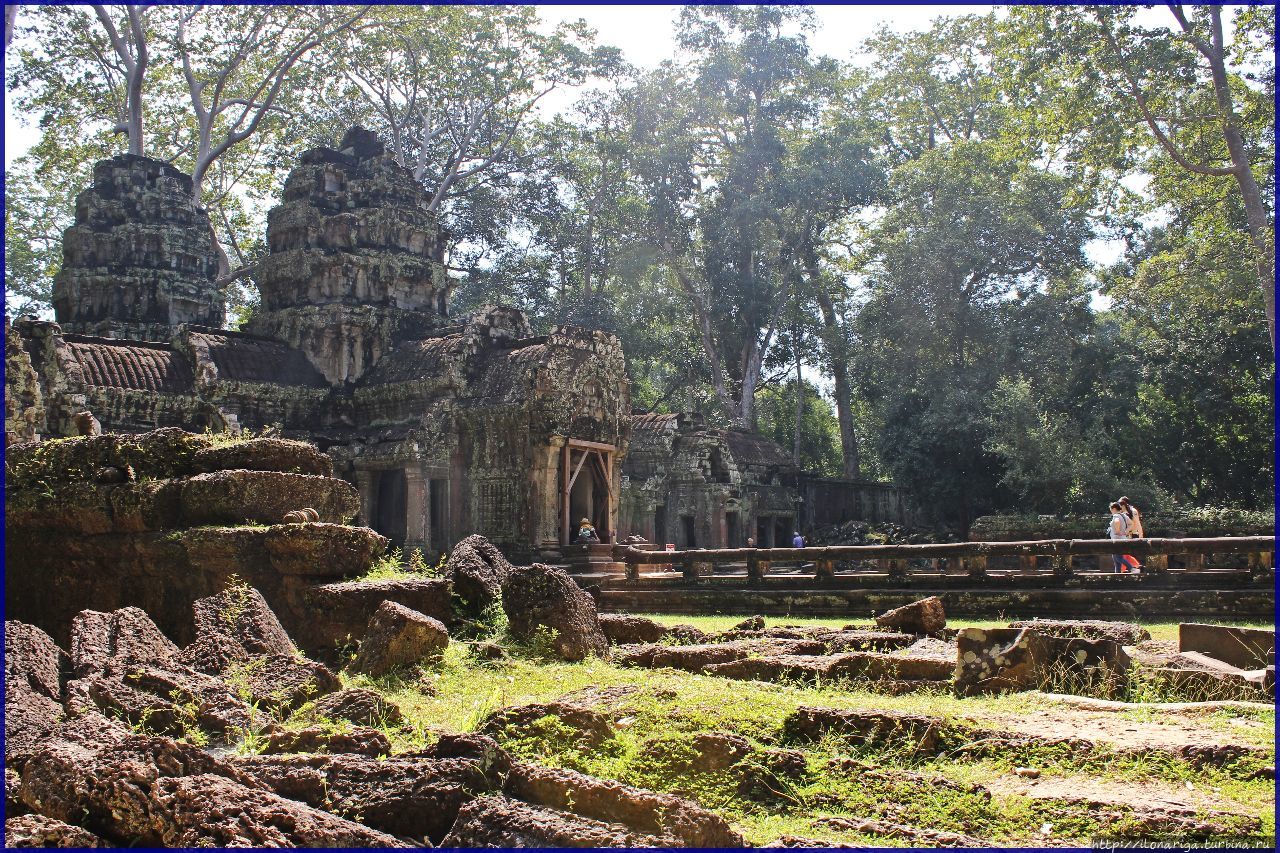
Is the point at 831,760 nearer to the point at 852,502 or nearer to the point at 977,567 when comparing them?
the point at 977,567

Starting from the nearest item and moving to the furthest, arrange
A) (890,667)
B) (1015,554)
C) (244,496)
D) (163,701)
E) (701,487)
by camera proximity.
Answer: (163,701) < (890,667) < (244,496) < (1015,554) < (701,487)

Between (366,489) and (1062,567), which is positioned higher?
(366,489)

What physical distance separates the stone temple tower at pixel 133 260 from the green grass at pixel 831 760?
83.7 ft

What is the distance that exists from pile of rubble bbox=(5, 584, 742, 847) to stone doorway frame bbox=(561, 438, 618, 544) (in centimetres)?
1710

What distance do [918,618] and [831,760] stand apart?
5.05 m

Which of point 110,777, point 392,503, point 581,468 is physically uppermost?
point 581,468

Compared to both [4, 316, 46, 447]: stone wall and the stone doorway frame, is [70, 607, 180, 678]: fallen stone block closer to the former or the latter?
[4, 316, 46, 447]: stone wall

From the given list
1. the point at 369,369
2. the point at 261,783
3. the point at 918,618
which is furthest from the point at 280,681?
the point at 369,369

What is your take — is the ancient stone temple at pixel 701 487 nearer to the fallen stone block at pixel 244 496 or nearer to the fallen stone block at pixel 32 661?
the fallen stone block at pixel 244 496

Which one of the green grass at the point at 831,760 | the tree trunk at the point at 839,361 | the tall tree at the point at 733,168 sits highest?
the tall tree at the point at 733,168

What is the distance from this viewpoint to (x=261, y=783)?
4.38 meters

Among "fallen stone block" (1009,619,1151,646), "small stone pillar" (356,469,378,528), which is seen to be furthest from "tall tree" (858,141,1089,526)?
"fallen stone block" (1009,619,1151,646)

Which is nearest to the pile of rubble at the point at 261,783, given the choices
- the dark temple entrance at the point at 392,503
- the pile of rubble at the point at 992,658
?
the pile of rubble at the point at 992,658

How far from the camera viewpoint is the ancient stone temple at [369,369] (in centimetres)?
2209
